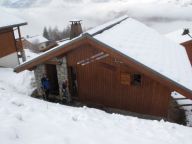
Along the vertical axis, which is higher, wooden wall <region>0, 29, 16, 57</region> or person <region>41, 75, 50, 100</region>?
wooden wall <region>0, 29, 16, 57</region>

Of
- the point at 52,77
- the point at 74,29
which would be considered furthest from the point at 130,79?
the point at 52,77

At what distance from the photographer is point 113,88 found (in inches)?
539


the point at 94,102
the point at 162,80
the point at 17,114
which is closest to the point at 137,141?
the point at 17,114

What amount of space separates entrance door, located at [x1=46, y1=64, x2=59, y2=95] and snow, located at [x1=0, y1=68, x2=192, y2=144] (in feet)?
21.4

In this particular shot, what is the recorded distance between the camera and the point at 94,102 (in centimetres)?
1443

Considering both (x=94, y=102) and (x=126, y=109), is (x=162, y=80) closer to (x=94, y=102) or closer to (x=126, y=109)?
(x=126, y=109)

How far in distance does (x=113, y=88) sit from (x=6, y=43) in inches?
398

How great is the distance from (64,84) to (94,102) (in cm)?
195

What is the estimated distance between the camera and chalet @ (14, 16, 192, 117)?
12211 mm

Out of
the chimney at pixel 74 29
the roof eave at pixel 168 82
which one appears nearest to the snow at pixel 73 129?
the roof eave at pixel 168 82

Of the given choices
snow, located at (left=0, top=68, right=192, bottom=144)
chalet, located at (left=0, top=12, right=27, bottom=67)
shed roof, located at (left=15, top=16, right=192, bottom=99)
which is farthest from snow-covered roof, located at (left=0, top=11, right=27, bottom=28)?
snow, located at (left=0, top=68, right=192, bottom=144)

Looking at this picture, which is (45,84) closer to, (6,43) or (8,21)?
(6,43)

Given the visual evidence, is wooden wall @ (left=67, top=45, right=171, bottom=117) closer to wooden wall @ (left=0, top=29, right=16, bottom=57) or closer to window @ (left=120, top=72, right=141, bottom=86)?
window @ (left=120, top=72, right=141, bottom=86)

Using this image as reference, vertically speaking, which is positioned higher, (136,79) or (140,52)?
(140,52)
